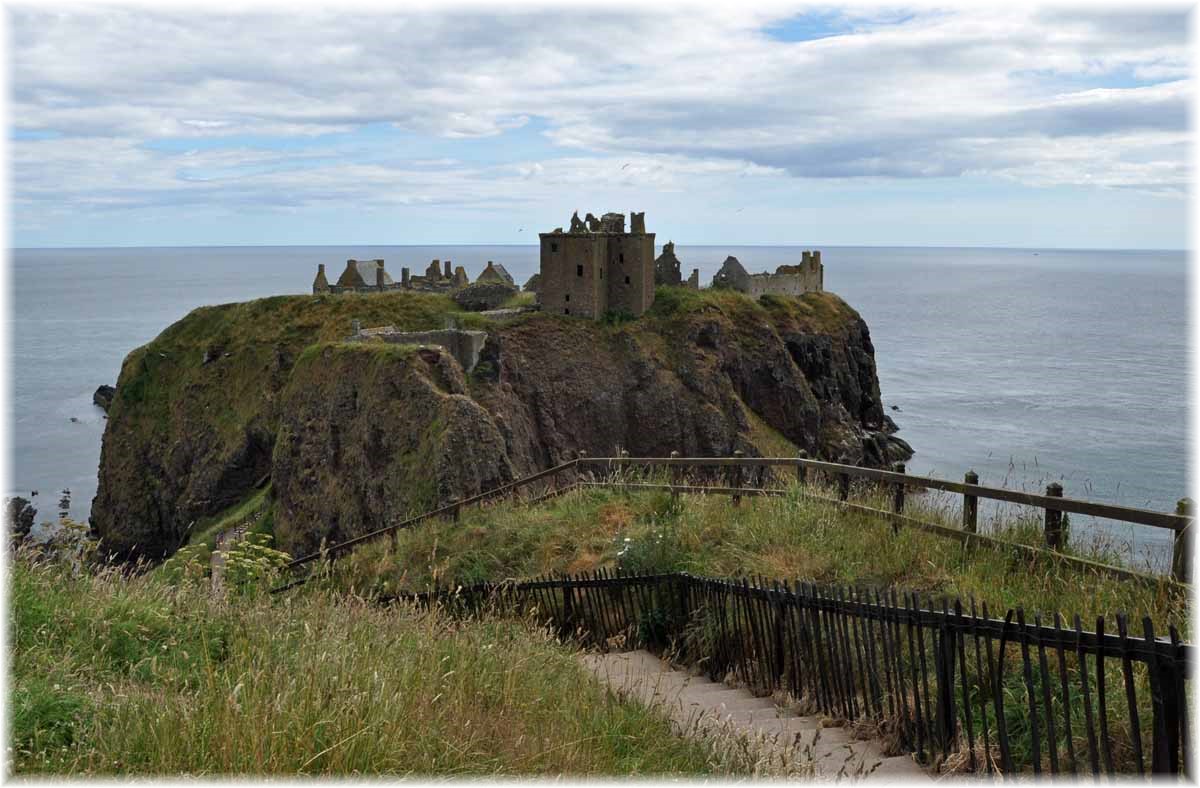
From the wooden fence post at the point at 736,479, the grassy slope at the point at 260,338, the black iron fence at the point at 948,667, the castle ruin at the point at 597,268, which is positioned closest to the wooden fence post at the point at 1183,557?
the black iron fence at the point at 948,667

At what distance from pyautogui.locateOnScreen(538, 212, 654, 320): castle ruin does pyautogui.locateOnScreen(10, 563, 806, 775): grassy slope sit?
60776 mm

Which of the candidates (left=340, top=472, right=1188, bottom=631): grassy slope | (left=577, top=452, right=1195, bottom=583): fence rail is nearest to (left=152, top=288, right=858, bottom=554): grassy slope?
(left=340, top=472, right=1188, bottom=631): grassy slope

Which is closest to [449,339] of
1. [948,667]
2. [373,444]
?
[373,444]

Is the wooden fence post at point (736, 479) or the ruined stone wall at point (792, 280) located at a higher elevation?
the ruined stone wall at point (792, 280)

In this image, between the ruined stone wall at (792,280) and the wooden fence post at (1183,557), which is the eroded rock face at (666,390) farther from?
the wooden fence post at (1183,557)

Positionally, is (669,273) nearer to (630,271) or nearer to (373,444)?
(630,271)

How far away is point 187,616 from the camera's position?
802 cm

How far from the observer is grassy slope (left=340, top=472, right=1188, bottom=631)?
9.48 meters

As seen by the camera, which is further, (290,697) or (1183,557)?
(1183,557)

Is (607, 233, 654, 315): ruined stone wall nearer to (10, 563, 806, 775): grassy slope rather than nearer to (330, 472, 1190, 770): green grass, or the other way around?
(330, 472, 1190, 770): green grass

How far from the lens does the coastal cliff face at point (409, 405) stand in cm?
5122

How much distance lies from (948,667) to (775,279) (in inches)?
3109

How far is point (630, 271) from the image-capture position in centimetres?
7056

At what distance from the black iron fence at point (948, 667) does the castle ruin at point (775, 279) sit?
230 feet
